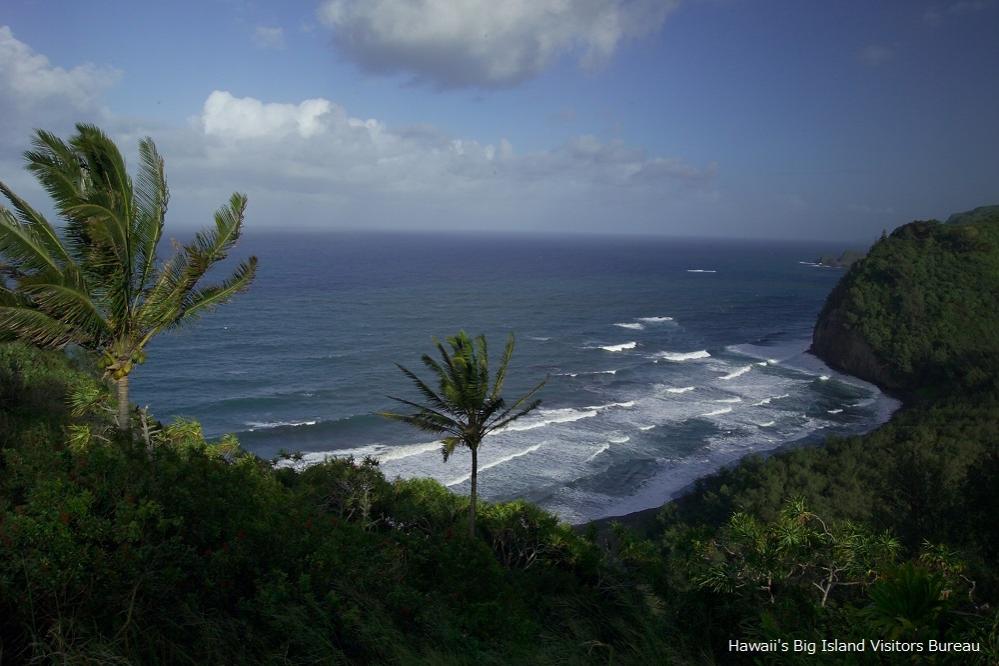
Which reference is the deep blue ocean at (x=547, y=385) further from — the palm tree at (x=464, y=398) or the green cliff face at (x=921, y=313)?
the palm tree at (x=464, y=398)

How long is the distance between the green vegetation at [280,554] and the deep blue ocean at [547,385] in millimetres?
2127

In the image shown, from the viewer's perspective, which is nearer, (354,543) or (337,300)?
(354,543)

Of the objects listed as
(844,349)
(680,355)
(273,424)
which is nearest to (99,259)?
(273,424)

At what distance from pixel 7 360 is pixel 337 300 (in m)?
56.5

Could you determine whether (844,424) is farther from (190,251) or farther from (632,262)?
(632,262)

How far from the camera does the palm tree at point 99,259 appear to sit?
6.86 metres

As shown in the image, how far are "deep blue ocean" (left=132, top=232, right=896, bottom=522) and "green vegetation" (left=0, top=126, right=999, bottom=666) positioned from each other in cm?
213

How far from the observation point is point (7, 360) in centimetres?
1542

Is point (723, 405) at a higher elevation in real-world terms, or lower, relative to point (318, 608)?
lower

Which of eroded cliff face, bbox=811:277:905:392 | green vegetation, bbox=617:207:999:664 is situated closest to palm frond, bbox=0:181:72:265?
green vegetation, bbox=617:207:999:664

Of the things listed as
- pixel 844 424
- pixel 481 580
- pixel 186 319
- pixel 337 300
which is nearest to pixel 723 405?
pixel 844 424

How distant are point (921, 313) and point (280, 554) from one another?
6047 centimetres

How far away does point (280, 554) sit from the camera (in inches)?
226

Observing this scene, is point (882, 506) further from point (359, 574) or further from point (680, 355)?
point (680, 355)
